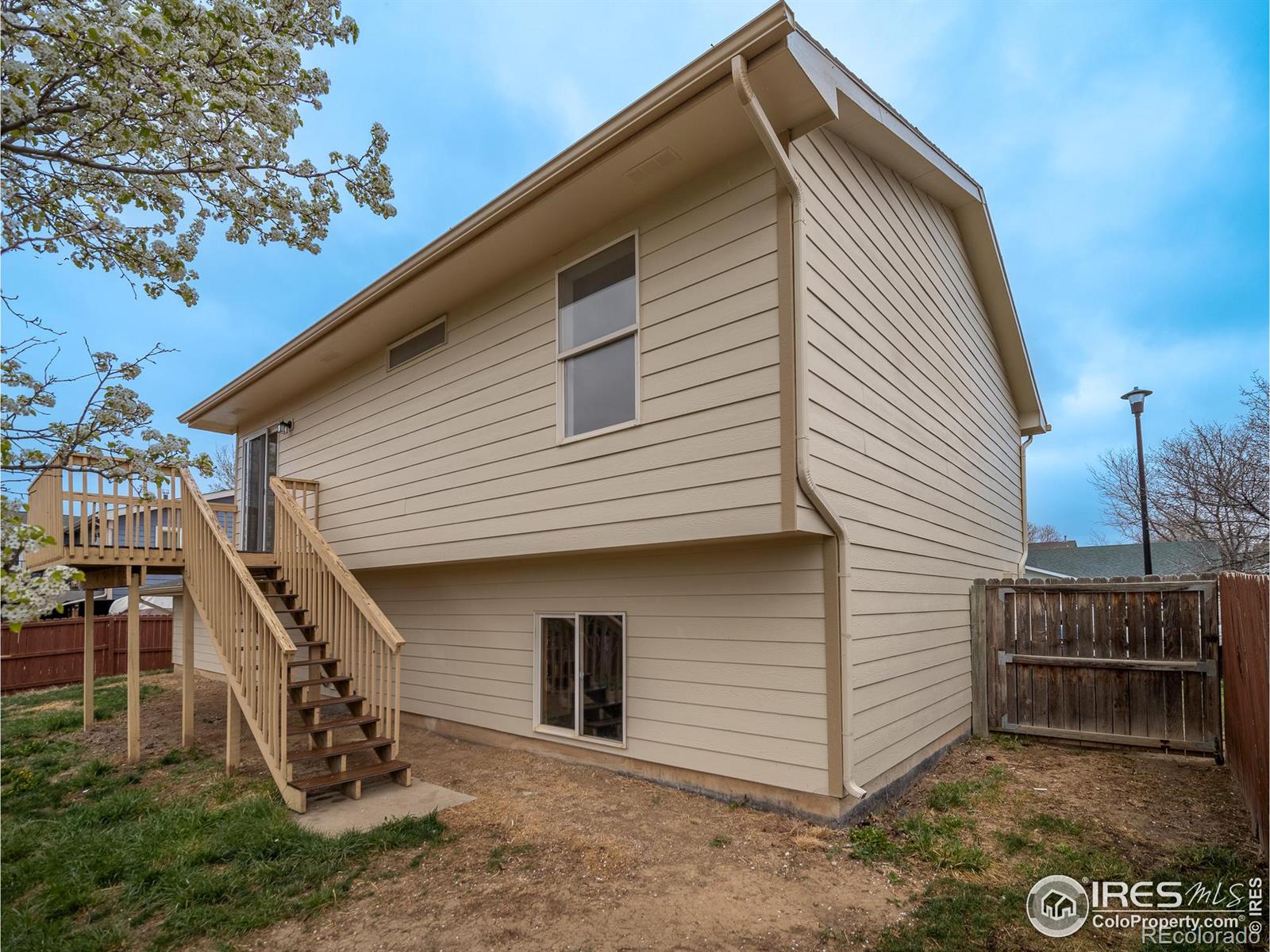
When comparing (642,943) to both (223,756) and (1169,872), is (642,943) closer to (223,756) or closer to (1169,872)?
(1169,872)

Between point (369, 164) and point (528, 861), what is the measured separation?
432cm

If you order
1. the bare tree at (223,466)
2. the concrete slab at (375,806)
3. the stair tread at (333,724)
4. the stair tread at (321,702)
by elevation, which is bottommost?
the concrete slab at (375,806)

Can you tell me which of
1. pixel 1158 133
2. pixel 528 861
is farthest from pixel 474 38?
pixel 1158 133

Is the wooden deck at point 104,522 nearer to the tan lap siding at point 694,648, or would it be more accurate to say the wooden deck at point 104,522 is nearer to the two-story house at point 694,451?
the two-story house at point 694,451

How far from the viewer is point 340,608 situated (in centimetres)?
643

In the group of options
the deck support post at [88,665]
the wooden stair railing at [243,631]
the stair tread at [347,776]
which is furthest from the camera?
the deck support post at [88,665]

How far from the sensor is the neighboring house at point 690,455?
4633 millimetres

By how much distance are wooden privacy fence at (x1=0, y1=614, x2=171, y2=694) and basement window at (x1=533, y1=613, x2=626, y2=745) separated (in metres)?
11.0

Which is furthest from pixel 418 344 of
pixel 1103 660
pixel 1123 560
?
pixel 1123 560

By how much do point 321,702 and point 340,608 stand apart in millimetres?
896

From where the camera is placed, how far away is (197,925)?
3.49 meters

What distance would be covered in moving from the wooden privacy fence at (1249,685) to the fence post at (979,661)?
2068 mm

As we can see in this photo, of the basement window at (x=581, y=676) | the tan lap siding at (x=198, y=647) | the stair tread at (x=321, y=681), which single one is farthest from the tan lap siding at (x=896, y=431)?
the tan lap siding at (x=198, y=647)

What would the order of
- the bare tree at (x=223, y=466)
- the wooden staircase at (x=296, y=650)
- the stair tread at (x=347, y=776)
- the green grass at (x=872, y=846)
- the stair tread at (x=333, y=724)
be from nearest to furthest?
1. the green grass at (x=872, y=846)
2. the stair tread at (x=347, y=776)
3. the wooden staircase at (x=296, y=650)
4. the stair tread at (x=333, y=724)
5. the bare tree at (x=223, y=466)
